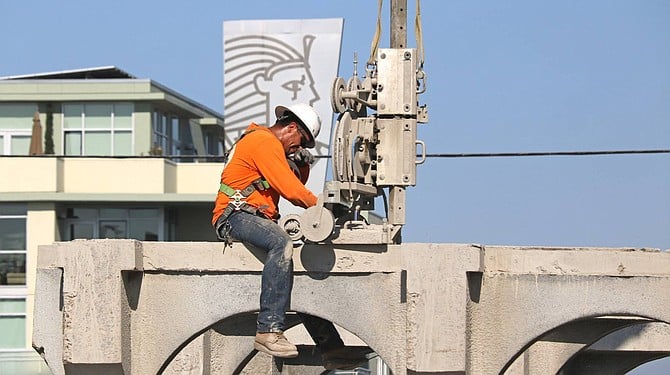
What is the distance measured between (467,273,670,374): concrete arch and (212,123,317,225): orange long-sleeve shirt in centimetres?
210

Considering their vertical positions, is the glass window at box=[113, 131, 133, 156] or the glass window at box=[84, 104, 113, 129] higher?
the glass window at box=[84, 104, 113, 129]

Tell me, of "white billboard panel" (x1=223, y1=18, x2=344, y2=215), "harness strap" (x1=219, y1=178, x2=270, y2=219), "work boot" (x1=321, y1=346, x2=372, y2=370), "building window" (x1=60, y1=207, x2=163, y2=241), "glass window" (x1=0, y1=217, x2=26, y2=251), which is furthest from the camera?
"building window" (x1=60, y1=207, x2=163, y2=241)

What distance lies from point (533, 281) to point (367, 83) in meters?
2.63

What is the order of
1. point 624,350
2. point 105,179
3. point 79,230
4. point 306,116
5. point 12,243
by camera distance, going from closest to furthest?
point 306,116, point 624,350, point 12,243, point 105,179, point 79,230

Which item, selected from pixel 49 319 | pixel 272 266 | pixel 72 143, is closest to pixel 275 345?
pixel 272 266

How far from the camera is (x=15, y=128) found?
190 feet

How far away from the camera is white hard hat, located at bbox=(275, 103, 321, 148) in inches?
618

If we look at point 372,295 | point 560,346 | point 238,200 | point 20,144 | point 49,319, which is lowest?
point 560,346

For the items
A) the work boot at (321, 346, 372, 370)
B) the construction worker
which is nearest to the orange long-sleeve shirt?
the construction worker

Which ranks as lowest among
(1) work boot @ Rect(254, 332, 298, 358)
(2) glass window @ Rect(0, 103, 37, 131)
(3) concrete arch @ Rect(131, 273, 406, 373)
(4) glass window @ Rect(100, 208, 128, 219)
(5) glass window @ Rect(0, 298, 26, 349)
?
(5) glass window @ Rect(0, 298, 26, 349)

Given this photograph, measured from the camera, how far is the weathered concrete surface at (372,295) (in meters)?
15.7

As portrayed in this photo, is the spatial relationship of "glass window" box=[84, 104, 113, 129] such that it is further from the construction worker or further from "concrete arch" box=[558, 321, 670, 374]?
the construction worker

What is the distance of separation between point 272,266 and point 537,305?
262 centimetres

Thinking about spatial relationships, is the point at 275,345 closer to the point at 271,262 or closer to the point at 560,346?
the point at 271,262
